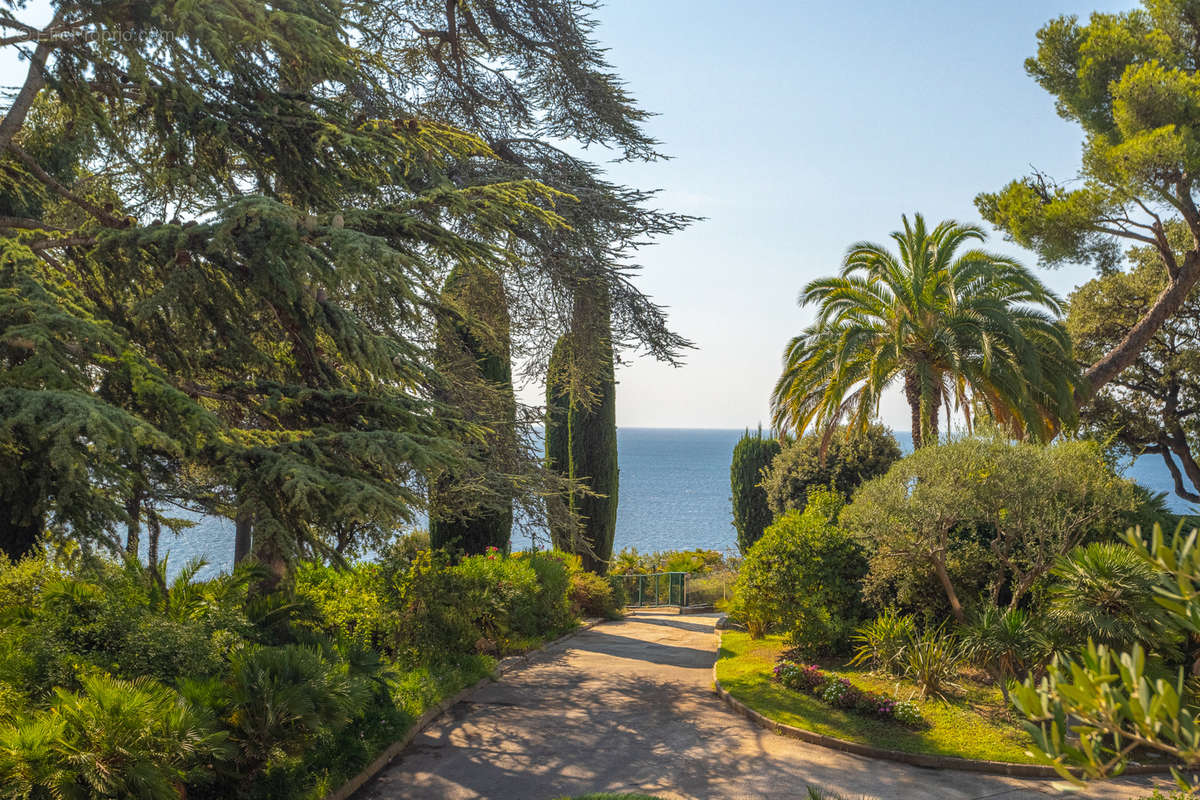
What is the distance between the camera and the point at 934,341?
16.4m

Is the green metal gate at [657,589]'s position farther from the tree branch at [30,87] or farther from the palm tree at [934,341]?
the tree branch at [30,87]

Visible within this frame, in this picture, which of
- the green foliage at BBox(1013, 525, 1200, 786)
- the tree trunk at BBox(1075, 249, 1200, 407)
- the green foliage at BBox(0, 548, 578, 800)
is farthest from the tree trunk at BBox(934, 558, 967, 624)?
the green foliage at BBox(1013, 525, 1200, 786)

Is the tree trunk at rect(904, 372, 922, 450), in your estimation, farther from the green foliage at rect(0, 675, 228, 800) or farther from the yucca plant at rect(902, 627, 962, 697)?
the green foliage at rect(0, 675, 228, 800)

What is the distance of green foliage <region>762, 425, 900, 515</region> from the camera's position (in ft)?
67.8

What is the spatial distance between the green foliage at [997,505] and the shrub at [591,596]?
8.86m

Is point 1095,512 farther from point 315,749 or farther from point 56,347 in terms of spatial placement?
point 56,347

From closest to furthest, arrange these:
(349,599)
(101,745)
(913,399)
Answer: (101,745), (349,599), (913,399)

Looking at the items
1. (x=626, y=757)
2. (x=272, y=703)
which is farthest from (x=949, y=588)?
(x=272, y=703)

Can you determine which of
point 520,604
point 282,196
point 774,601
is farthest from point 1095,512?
point 282,196

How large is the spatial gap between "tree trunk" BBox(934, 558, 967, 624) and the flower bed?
1.88m

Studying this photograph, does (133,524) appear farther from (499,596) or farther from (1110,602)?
(1110,602)

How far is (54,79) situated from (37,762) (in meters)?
5.72

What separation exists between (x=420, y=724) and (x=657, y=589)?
16197 millimetres

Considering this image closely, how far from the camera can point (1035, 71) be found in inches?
855
